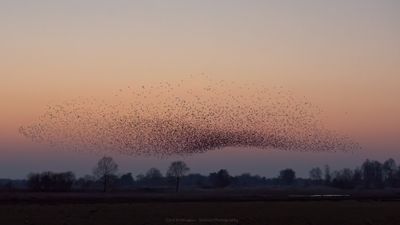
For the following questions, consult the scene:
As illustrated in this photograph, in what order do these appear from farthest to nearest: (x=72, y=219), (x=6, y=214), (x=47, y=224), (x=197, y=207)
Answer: (x=197, y=207), (x=6, y=214), (x=72, y=219), (x=47, y=224)

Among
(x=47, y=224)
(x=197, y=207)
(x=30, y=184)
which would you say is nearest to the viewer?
(x=47, y=224)

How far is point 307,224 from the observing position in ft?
146

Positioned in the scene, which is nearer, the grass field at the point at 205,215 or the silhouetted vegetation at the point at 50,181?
the grass field at the point at 205,215

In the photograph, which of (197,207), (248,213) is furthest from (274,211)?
(197,207)

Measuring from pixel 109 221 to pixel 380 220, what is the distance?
2012 cm

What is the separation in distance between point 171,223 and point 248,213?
10100 mm

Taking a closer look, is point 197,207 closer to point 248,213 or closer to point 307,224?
point 248,213

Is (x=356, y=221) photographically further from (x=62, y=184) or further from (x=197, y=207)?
(x=62, y=184)

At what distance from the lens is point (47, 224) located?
41.8m

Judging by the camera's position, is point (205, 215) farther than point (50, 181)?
No

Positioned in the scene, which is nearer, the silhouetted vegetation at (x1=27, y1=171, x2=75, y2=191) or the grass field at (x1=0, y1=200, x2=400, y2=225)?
the grass field at (x1=0, y1=200, x2=400, y2=225)

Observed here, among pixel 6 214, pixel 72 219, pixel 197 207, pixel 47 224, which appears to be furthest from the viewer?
pixel 197 207

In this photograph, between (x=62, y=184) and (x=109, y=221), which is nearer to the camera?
(x=109, y=221)

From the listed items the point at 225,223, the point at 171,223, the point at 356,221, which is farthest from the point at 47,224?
the point at 356,221
